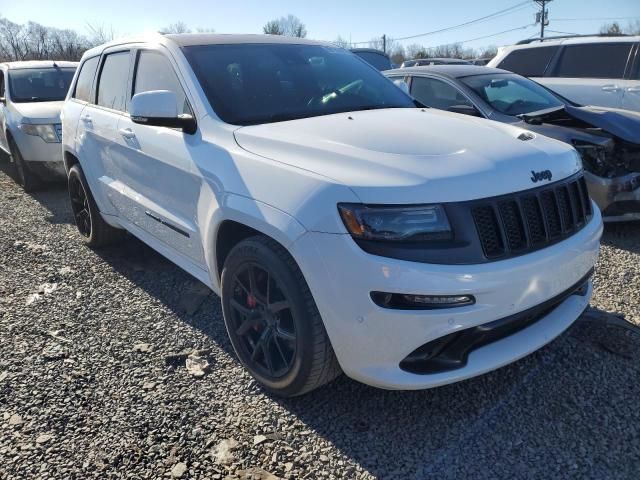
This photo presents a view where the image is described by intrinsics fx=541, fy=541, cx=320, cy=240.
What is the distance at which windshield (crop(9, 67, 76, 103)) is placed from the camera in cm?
804

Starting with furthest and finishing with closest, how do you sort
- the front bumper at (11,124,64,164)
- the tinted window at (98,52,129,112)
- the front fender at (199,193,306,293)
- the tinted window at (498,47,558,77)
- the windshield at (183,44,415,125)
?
the tinted window at (498,47,558,77)
the front bumper at (11,124,64,164)
the tinted window at (98,52,129,112)
the windshield at (183,44,415,125)
the front fender at (199,193,306,293)

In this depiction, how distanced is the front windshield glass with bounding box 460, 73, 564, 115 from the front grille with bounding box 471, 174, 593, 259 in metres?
3.28

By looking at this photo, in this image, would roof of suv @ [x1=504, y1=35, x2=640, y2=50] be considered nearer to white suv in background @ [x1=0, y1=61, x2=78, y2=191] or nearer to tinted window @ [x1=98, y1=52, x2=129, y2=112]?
tinted window @ [x1=98, y1=52, x2=129, y2=112]

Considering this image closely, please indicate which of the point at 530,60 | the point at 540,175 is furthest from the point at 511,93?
the point at 540,175

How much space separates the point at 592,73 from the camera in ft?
25.2

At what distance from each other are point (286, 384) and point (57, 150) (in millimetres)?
5873

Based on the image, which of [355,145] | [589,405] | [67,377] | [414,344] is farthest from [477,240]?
[67,377]

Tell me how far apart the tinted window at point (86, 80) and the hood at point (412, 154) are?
99.9 inches

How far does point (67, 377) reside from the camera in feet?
9.70

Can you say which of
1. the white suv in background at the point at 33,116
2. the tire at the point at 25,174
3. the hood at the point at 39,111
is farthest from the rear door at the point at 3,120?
the tire at the point at 25,174

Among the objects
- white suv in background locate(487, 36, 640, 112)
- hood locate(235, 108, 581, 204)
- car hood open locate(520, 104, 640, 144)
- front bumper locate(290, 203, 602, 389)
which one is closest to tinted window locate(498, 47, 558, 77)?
white suv in background locate(487, 36, 640, 112)

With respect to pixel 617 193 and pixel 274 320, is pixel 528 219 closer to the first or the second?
pixel 274 320

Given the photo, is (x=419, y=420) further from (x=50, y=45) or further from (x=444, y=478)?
(x=50, y=45)

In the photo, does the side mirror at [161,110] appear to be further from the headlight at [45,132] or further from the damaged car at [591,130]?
the headlight at [45,132]
